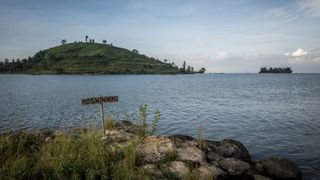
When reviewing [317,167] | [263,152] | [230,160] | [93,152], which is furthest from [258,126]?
[93,152]

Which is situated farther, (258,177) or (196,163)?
(258,177)

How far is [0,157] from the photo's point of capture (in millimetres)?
11234

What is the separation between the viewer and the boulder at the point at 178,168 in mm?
11080

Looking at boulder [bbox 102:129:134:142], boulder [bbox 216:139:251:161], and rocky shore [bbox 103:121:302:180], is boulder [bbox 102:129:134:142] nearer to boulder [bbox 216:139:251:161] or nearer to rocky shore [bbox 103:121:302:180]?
rocky shore [bbox 103:121:302:180]

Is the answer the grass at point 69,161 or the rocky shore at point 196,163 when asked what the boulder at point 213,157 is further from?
the grass at point 69,161

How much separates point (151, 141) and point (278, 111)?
27846 millimetres

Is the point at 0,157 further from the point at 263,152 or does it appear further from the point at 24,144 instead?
the point at 263,152

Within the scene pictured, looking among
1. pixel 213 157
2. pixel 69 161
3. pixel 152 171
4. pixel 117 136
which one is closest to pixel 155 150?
pixel 152 171

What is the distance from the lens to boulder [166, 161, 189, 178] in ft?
36.4

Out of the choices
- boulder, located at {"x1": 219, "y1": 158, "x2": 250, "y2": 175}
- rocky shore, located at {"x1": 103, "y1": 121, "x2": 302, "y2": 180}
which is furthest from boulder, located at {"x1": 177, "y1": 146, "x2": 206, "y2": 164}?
boulder, located at {"x1": 219, "y1": 158, "x2": 250, "y2": 175}

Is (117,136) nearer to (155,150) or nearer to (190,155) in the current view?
(155,150)

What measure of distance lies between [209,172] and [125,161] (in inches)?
134

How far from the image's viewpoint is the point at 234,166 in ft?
43.4

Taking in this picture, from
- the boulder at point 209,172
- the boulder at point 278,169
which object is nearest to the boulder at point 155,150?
the boulder at point 209,172
